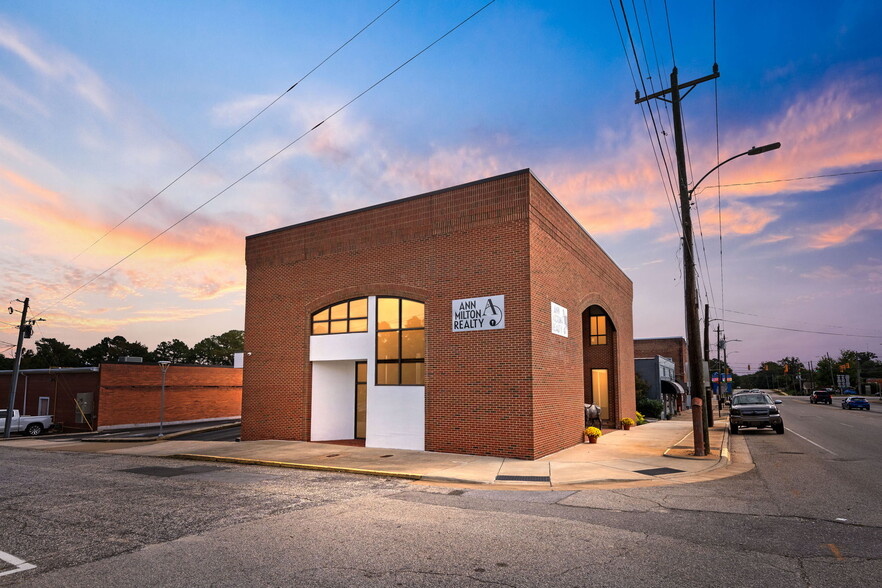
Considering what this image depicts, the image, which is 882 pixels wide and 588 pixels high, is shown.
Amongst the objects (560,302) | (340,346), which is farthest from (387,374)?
(560,302)

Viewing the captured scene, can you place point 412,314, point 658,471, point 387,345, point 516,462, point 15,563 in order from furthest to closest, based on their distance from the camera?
point 387,345
point 412,314
point 516,462
point 658,471
point 15,563

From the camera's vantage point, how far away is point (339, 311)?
20.3 metres

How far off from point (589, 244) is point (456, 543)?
18.6m

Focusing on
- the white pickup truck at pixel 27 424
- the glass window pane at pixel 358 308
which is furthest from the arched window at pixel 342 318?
the white pickup truck at pixel 27 424

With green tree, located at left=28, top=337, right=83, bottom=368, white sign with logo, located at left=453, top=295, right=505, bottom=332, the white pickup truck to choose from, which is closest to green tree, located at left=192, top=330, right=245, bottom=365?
green tree, located at left=28, top=337, right=83, bottom=368

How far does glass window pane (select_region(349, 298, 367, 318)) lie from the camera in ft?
64.5

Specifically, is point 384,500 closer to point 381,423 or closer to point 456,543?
point 456,543

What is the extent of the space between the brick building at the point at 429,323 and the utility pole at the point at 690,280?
4083 millimetres

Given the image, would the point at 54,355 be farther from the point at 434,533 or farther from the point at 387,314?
the point at 434,533

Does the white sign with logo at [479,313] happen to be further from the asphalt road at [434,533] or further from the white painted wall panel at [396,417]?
the asphalt road at [434,533]

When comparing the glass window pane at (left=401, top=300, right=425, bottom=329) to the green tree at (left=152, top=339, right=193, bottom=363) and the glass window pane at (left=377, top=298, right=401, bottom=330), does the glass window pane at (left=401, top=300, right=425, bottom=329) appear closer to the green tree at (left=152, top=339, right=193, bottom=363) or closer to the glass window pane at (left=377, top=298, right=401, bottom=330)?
the glass window pane at (left=377, top=298, right=401, bottom=330)

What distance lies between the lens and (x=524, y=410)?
15.3 metres

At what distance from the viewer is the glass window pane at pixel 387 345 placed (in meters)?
18.7

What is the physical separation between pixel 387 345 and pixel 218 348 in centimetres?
9306
